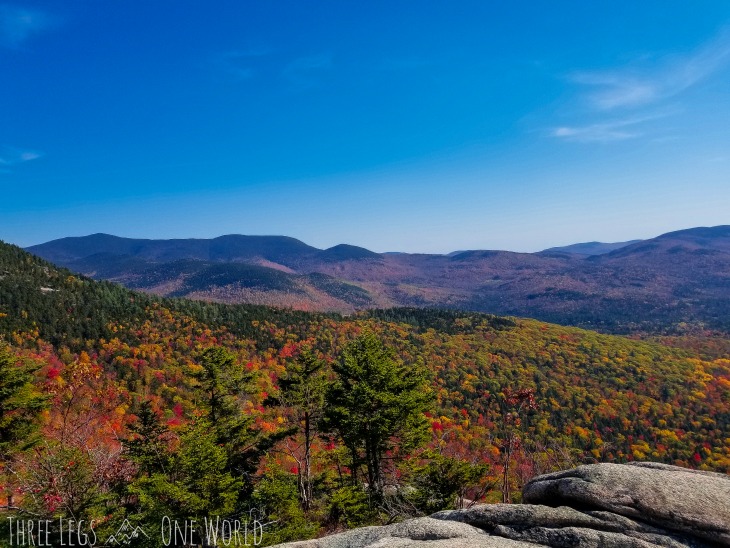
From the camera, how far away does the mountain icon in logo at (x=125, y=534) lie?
1966 cm

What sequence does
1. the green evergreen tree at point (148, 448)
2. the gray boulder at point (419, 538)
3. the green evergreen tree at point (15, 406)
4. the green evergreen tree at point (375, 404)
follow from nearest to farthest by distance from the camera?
the gray boulder at point (419, 538)
the green evergreen tree at point (375, 404)
the green evergreen tree at point (15, 406)
the green evergreen tree at point (148, 448)

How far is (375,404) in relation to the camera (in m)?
23.0

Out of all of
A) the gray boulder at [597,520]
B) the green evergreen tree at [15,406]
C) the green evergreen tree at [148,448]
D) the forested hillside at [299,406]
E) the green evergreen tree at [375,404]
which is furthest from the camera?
the green evergreen tree at [148,448]

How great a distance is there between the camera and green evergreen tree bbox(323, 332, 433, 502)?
73.3ft

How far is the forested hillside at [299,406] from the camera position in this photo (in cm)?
2194

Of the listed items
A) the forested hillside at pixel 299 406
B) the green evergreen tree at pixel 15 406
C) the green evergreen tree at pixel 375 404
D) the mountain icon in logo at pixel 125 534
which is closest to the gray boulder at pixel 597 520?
the green evergreen tree at pixel 375 404

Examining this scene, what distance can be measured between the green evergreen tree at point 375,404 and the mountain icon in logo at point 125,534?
36.6 feet

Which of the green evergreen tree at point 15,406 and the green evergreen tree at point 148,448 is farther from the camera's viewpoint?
the green evergreen tree at point 148,448

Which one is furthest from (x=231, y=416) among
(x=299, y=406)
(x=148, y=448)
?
(x=148, y=448)

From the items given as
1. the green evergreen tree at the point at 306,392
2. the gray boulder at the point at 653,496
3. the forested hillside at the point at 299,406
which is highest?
the gray boulder at the point at 653,496

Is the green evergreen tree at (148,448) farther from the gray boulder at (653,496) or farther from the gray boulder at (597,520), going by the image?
the gray boulder at (653,496)

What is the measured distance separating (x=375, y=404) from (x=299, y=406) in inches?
268

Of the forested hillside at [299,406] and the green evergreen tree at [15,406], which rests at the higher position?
the green evergreen tree at [15,406]

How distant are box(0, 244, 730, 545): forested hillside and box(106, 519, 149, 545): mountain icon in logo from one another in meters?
0.48
